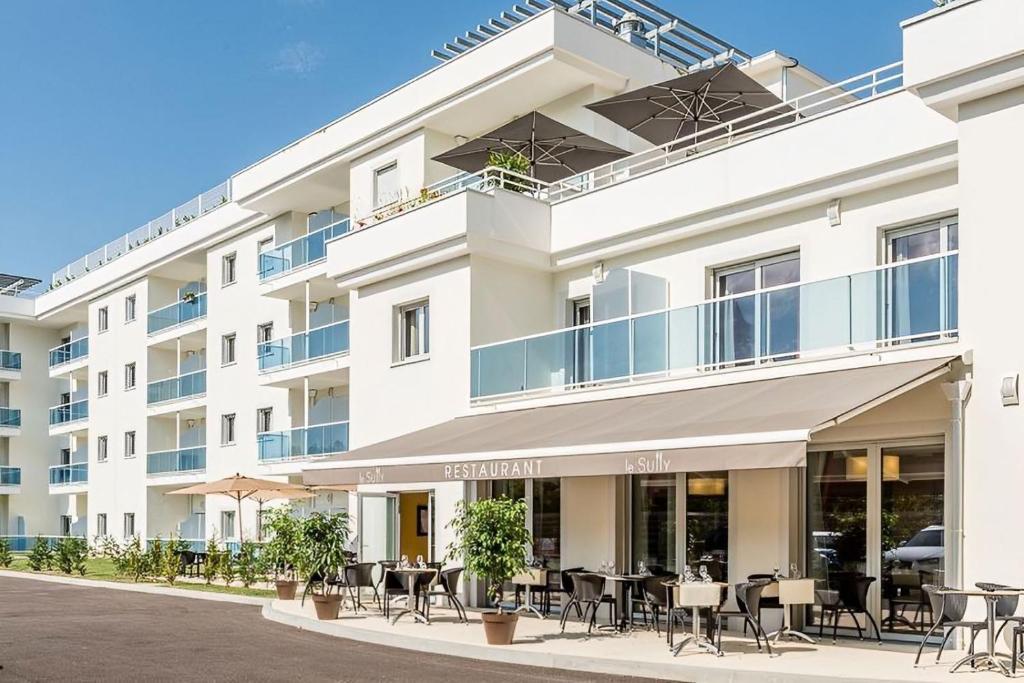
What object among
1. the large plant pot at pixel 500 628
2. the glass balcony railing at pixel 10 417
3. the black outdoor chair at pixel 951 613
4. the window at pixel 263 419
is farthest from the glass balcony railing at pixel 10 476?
the black outdoor chair at pixel 951 613

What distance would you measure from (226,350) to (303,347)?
806cm

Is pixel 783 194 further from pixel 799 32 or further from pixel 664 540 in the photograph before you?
pixel 799 32

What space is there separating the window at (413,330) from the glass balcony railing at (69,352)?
3062 cm

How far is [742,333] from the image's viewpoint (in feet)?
54.1

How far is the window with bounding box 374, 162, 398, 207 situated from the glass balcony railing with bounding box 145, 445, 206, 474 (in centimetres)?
1418

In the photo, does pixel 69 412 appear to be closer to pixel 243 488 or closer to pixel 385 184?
pixel 243 488

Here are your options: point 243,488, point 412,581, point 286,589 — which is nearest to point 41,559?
point 243,488

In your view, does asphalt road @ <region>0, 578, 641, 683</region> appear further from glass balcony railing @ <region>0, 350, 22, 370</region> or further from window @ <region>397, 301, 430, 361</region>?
glass balcony railing @ <region>0, 350, 22, 370</region>

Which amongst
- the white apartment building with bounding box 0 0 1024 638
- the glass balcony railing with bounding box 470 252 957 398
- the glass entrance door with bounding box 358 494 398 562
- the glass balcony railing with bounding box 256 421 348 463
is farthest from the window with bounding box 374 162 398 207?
the glass balcony railing with bounding box 470 252 957 398

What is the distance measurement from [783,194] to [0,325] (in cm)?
4630

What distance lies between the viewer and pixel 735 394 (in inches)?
609

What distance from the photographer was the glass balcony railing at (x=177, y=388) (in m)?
39.2

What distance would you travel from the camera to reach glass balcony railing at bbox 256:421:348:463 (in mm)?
29391

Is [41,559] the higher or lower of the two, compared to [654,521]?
lower
